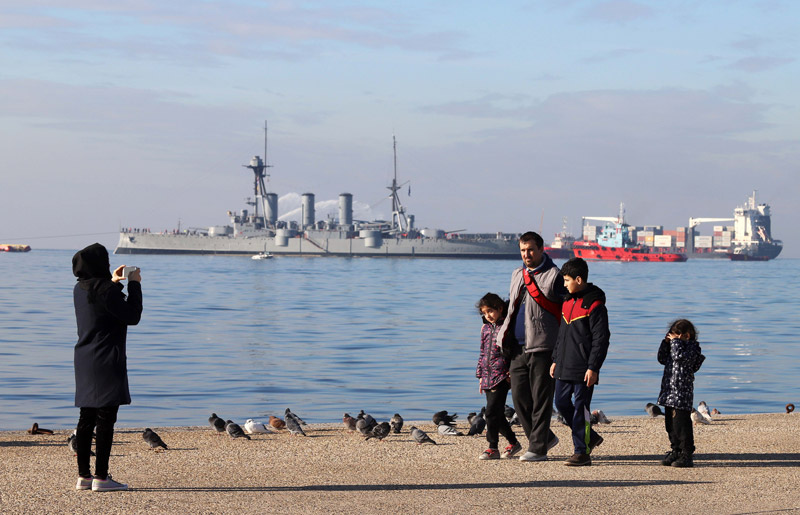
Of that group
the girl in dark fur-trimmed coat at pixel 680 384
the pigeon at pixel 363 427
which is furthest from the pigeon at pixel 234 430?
the girl in dark fur-trimmed coat at pixel 680 384

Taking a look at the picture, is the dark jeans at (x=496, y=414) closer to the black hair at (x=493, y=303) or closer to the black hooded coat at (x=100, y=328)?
the black hair at (x=493, y=303)

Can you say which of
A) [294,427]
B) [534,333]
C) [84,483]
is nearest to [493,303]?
[534,333]

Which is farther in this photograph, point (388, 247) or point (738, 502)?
point (388, 247)

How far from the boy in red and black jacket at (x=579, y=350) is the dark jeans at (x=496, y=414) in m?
0.56

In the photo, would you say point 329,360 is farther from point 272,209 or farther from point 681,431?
point 272,209

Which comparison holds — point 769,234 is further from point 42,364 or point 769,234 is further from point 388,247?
point 42,364

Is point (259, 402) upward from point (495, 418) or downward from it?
downward

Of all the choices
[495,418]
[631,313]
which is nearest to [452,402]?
[495,418]

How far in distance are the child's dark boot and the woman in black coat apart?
403 cm

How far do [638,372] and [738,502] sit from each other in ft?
44.4

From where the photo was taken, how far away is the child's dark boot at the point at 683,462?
730 cm

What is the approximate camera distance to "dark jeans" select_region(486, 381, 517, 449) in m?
7.71

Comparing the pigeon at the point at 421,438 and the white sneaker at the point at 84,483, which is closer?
the white sneaker at the point at 84,483

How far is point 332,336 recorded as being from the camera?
93.7 feet
